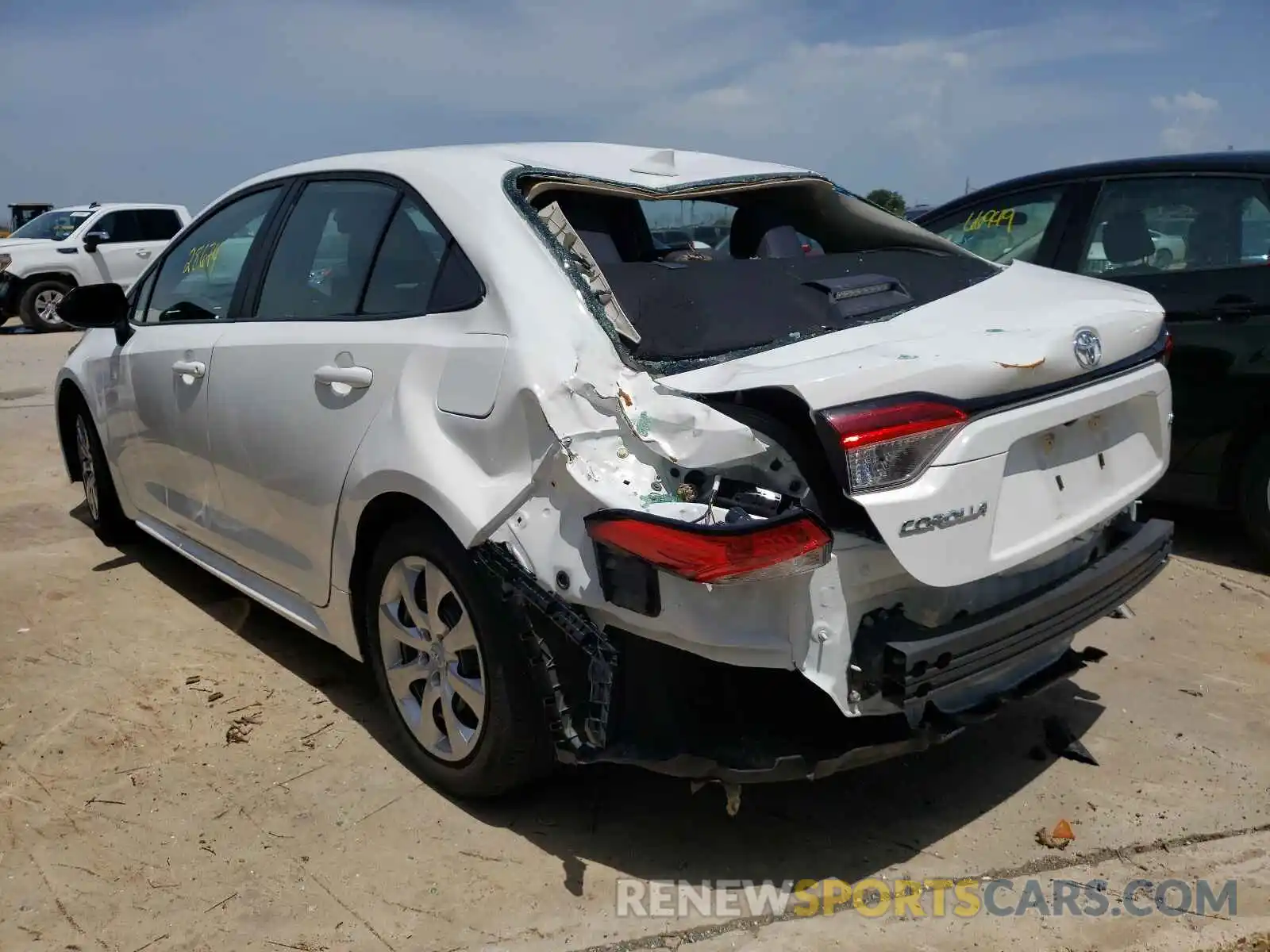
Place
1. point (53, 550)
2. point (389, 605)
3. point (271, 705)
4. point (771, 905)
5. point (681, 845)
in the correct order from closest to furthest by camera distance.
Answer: point (771, 905) < point (681, 845) < point (389, 605) < point (271, 705) < point (53, 550)

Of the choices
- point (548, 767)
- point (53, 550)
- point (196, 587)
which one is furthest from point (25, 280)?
point (548, 767)

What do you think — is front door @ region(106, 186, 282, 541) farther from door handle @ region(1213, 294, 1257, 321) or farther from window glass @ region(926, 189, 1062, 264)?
door handle @ region(1213, 294, 1257, 321)

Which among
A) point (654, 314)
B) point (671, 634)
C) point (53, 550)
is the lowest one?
point (53, 550)

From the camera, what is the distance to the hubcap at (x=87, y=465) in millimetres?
5238

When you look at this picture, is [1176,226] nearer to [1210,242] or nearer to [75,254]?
[1210,242]

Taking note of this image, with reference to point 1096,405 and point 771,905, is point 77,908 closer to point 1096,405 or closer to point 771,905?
point 771,905

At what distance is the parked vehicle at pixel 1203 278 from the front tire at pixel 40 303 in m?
14.8

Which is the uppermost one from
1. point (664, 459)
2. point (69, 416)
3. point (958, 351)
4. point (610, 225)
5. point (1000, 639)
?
point (610, 225)

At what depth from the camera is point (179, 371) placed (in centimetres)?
398

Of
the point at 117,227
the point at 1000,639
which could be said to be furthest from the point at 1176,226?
the point at 117,227

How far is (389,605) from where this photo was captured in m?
3.09

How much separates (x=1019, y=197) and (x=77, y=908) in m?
5.09

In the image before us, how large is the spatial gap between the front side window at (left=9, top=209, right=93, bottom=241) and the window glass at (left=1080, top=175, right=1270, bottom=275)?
1522cm

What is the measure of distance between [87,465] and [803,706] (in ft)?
14.0
